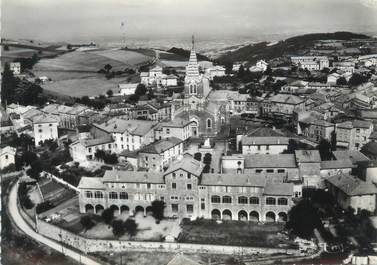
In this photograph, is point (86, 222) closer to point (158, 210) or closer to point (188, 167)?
point (158, 210)

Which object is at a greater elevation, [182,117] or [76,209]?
[182,117]

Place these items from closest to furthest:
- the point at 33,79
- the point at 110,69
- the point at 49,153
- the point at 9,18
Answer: the point at 9,18 → the point at 49,153 → the point at 33,79 → the point at 110,69

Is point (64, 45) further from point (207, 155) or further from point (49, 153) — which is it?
point (207, 155)

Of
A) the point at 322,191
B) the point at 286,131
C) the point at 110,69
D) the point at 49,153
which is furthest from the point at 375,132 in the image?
the point at 110,69

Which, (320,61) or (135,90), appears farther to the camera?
(320,61)

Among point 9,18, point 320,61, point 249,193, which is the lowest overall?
point 249,193

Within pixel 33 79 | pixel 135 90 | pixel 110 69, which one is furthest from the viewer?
pixel 110 69

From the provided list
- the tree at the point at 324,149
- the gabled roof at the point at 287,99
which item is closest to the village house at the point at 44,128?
the gabled roof at the point at 287,99

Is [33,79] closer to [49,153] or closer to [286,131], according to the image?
[49,153]
